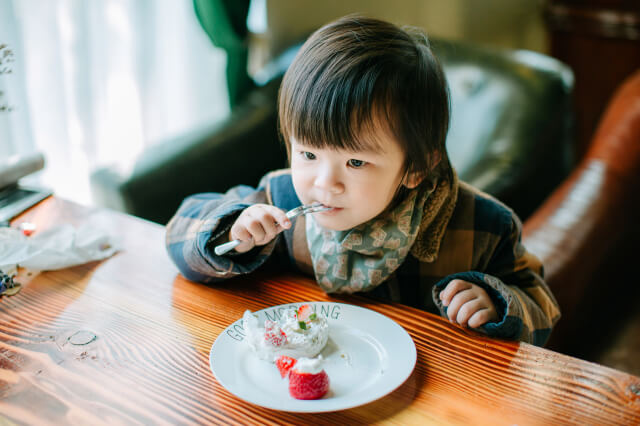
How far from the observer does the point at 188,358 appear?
0.74 metres

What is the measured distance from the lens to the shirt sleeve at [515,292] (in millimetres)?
807

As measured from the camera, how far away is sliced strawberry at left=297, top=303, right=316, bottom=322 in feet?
2.54

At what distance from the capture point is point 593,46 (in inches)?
138

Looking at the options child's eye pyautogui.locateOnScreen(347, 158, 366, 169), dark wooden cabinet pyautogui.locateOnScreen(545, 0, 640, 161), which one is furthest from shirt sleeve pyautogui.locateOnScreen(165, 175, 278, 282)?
dark wooden cabinet pyautogui.locateOnScreen(545, 0, 640, 161)

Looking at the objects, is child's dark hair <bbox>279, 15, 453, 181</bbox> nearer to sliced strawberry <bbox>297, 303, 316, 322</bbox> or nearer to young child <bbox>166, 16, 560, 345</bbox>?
young child <bbox>166, 16, 560, 345</bbox>

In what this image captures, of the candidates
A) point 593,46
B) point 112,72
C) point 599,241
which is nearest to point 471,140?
point 599,241

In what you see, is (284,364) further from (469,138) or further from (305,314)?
(469,138)

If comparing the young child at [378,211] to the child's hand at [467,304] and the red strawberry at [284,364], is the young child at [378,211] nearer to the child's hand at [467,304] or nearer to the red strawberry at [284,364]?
the child's hand at [467,304]

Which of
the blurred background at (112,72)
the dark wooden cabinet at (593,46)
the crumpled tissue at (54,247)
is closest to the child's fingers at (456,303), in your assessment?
the crumpled tissue at (54,247)

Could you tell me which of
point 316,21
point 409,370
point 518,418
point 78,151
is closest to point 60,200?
point 78,151

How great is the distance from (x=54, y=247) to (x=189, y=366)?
401 mm

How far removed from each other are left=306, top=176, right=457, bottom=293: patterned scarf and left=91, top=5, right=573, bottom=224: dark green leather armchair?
762mm

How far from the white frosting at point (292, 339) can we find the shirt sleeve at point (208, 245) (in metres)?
0.16

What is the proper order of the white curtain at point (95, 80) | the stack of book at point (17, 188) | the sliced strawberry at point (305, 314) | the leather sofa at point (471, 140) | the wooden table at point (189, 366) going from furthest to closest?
the leather sofa at point (471, 140) → the white curtain at point (95, 80) → the stack of book at point (17, 188) → the sliced strawberry at point (305, 314) → the wooden table at point (189, 366)
